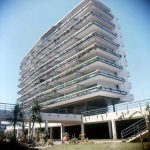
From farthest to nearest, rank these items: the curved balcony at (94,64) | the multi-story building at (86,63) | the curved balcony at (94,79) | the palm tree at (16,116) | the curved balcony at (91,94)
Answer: the multi-story building at (86,63) → the curved balcony at (94,64) → the curved balcony at (94,79) → the curved balcony at (91,94) → the palm tree at (16,116)

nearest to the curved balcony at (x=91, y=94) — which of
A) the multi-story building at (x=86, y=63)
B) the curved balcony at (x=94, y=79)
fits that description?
the multi-story building at (x=86, y=63)

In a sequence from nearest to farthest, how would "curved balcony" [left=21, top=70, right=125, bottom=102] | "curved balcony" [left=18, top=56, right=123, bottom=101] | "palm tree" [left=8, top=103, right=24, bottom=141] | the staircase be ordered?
the staircase, "palm tree" [left=8, top=103, right=24, bottom=141], "curved balcony" [left=21, top=70, right=125, bottom=102], "curved balcony" [left=18, top=56, right=123, bottom=101]

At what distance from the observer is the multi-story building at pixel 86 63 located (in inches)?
1547

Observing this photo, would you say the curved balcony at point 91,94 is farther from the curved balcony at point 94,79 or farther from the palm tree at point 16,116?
the palm tree at point 16,116

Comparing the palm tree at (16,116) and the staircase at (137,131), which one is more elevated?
the palm tree at (16,116)

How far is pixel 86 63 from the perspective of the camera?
4041cm

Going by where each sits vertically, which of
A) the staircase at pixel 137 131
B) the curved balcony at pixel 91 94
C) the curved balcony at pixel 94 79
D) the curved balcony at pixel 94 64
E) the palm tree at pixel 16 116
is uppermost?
the curved balcony at pixel 94 64

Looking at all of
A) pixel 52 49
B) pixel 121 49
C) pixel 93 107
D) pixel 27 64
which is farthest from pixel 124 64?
pixel 27 64

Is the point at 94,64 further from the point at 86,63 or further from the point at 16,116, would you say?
the point at 16,116

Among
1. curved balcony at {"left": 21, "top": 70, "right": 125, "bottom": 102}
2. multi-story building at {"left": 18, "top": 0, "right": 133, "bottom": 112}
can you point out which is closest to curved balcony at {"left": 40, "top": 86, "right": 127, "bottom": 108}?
multi-story building at {"left": 18, "top": 0, "right": 133, "bottom": 112}

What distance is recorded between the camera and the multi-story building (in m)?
39.3

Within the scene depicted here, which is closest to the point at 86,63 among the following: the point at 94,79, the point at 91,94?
the point at 94,79

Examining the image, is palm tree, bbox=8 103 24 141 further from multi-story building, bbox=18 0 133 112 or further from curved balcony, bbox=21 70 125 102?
curved balcony, bbox=21 70 125 102

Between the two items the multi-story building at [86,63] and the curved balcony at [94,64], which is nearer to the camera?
the curved balcony at [94,64]
